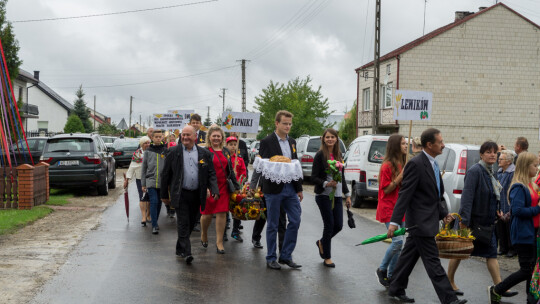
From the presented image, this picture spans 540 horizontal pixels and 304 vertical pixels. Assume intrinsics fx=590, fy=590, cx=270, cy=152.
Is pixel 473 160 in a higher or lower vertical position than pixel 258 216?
higher

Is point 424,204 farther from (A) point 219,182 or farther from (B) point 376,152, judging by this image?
(B) point 376,152

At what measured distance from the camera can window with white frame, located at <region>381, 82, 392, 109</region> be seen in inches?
1506

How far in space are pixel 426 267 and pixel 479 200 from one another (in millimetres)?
1092

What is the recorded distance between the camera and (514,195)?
20.2 ft

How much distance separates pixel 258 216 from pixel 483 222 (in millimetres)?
3337

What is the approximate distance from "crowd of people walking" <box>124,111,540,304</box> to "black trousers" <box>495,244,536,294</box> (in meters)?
0.01

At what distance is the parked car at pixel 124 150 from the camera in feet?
104

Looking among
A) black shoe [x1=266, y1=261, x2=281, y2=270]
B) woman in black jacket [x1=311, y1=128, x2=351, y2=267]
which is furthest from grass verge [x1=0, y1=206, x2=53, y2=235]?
woman in black jacket [x1=311, y1=128, x2=351, y2=267]

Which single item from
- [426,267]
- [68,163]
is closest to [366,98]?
[68,163]

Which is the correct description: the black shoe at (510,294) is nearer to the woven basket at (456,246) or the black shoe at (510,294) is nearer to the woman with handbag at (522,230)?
the woman with handbag at (522,230)

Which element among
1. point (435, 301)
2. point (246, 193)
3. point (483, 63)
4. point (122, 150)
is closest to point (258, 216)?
point (246, 193)

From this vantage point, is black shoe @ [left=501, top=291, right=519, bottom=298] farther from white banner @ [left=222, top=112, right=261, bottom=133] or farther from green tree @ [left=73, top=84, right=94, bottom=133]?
green tree @ [left=73, top=84, right=94, bottom=133]

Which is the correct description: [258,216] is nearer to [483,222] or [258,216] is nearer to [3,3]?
[483,222]

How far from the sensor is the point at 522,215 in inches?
239
